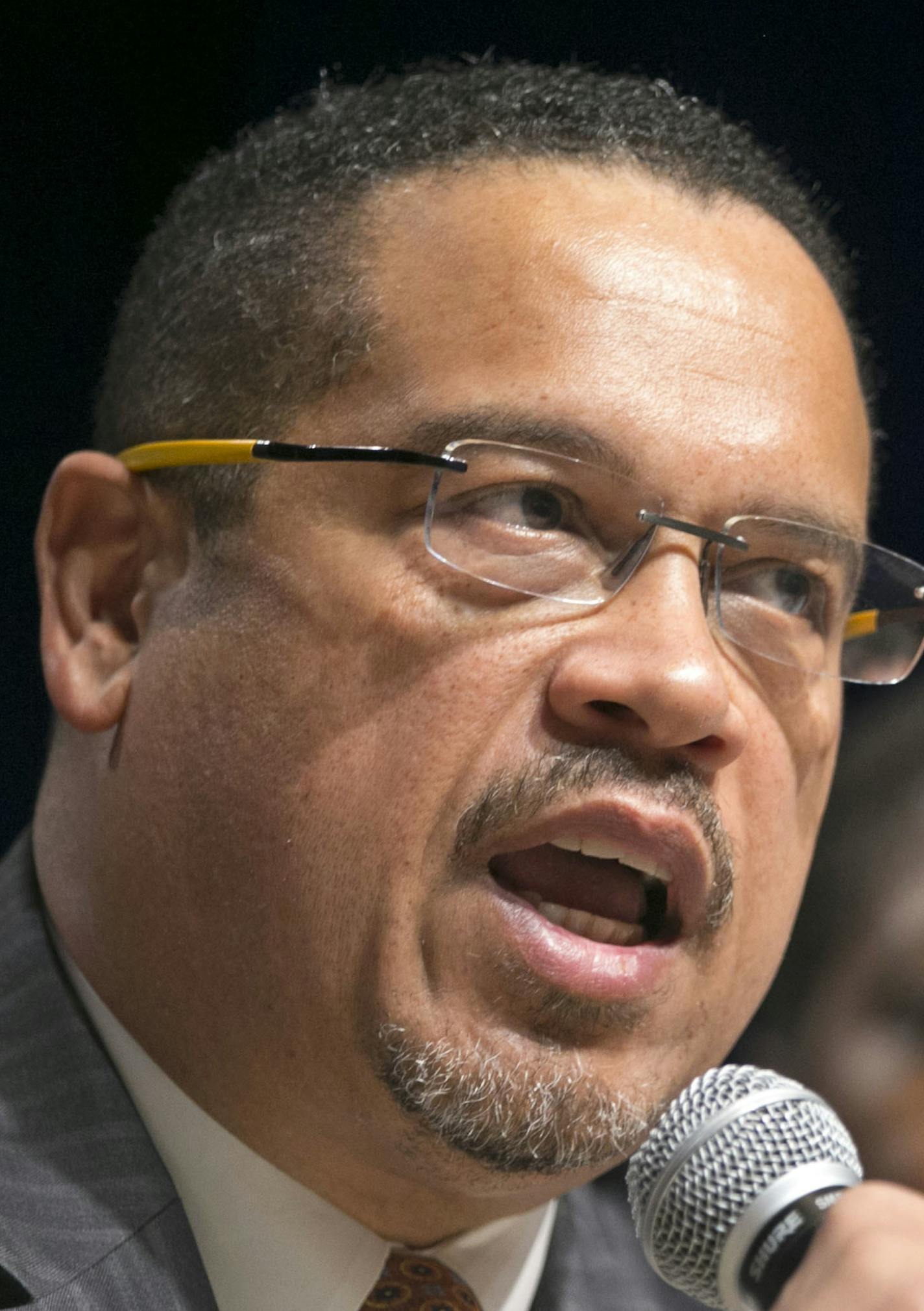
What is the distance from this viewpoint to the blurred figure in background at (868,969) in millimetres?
2404

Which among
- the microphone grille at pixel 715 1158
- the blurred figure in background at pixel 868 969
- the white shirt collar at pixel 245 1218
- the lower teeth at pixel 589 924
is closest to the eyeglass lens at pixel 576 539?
the lower teeth at pixel 589 924

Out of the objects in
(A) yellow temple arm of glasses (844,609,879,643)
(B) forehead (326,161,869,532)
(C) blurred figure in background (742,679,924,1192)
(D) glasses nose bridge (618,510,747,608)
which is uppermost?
(B) forehead (326,161,869,532)

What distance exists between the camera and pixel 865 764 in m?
2.83

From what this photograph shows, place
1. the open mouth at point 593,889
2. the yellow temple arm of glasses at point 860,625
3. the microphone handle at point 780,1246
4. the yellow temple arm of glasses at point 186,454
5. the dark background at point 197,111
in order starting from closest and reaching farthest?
the microphone handle at point 780,1246 < the open mouth at point 593,889 < the yellow temple arm of glasses at point 186,454 < the yellow temple arm of glasses at point 860,625 < the dark background at point 197,111

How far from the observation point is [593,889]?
66.3 inches

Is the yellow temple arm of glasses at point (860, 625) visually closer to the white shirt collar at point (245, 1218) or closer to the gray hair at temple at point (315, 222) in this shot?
the gray hair at temple at point (315, 222)

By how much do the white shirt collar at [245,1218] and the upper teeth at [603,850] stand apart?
54cm

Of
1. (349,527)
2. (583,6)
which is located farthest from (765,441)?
(583,6)

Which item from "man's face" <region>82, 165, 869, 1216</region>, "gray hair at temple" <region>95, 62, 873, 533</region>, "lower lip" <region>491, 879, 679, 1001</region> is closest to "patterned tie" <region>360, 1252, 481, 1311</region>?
"man's face" <region>82, 165, 869, 1216</region>

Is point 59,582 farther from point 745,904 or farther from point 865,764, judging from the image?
point 865,764

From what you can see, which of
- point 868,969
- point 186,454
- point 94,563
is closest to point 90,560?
point 94,563

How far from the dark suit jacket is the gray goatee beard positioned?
0.30m

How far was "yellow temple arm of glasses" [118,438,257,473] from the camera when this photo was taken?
1783mm

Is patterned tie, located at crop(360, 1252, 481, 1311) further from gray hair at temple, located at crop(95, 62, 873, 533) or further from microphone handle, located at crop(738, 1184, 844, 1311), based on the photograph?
gray hair at temple, located at crop(95, 62, 873, 533)
